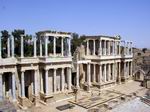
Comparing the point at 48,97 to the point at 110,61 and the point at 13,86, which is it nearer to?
the point at 13,86

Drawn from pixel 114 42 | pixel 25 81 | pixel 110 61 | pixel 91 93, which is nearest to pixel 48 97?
pixel 25 81

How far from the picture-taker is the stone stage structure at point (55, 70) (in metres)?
25.4

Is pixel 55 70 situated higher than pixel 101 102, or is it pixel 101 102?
pixel 55 70

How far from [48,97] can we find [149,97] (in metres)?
16.4

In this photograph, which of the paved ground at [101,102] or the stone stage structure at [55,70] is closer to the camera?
the stone stage structure at [55,70]

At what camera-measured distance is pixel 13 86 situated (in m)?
24.9

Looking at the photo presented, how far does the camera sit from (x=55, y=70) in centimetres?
2902

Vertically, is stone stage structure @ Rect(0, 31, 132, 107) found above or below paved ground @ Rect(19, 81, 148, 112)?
above

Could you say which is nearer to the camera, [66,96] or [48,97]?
[48,97]

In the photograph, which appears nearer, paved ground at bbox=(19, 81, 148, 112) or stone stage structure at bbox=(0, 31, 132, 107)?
stone stage structure at bbox=(0, 31, 132, 107)

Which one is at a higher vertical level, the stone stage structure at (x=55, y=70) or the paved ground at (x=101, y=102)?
the stone stage structure at (x=55, y=70)

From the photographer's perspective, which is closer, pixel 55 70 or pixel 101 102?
pixel 101 102

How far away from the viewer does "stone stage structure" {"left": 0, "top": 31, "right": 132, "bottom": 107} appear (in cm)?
2536

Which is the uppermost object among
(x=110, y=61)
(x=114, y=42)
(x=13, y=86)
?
(x=114, y=42)
